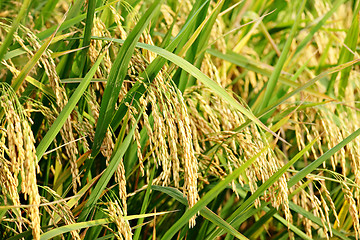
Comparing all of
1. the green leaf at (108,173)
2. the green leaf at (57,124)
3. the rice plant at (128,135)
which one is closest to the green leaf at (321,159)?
the rice plant at (128,135)

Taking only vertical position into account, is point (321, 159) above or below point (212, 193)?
above

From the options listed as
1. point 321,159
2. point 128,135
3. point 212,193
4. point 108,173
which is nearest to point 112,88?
point 128,135

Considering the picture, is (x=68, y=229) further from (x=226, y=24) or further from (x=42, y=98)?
(x=226, y=24)

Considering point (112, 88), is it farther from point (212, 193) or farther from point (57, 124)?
point (212, 193)

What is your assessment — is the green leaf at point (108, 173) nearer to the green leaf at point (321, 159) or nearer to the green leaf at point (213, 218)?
the green leaf at point (213, 218)

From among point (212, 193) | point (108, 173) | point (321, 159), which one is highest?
point (321, 159)

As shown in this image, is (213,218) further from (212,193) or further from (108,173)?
(108,173)

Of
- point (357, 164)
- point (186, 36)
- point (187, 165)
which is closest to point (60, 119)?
point (187, 165)

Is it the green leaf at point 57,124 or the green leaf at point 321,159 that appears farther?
the green leaf at point 321,159

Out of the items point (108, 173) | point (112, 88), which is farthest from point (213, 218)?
point (112, 88)

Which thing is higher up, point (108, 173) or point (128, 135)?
point (128, 135)

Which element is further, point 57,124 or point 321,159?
point 321,159
